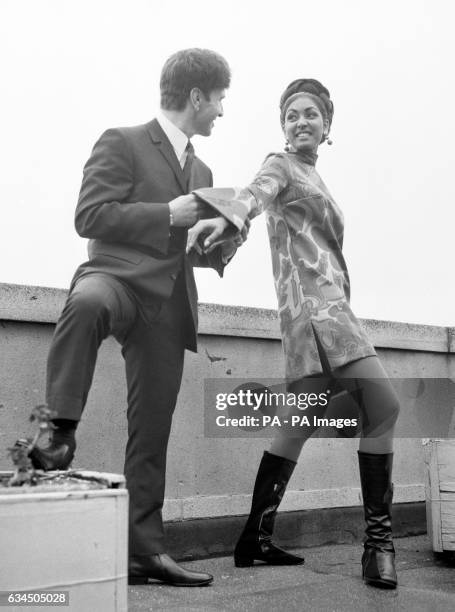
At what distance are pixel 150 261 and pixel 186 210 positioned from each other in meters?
0.21

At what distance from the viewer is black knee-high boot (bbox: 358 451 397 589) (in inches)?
108

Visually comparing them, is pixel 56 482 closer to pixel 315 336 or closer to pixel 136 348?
pixel 136 348

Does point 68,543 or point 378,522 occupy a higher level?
point 68,543

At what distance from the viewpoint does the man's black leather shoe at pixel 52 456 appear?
1850 millimetres

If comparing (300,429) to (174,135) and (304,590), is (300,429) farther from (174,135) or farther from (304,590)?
(174,135)

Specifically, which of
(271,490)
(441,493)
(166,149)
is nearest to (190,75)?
(166,149)

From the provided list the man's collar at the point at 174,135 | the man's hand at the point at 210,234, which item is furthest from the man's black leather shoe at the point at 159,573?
the man's collar at the point at 174,135

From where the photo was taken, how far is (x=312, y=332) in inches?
119

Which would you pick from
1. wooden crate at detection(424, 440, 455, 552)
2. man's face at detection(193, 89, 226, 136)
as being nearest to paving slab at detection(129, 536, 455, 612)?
wooden crate at detection(424, 440, 455, 552)

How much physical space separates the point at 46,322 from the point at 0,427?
46 centimetres

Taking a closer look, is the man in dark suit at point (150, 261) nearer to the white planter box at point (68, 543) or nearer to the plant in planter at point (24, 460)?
the plant in planter at point (24, 460)

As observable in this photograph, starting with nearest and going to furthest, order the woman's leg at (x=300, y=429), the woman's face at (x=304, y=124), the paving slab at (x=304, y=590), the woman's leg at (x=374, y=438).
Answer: the paving slab at (x=304, y=590) → the woman's leg at (x=374, y=438) → the woman's leg at (x=300, y=429) → the woman's face at (x=304, y=124)

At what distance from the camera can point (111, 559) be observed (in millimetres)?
1535

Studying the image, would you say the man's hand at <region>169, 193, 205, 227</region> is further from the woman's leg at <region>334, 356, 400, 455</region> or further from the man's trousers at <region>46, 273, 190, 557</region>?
the woman's leg at <region>334, 356, 400, 455</region>
